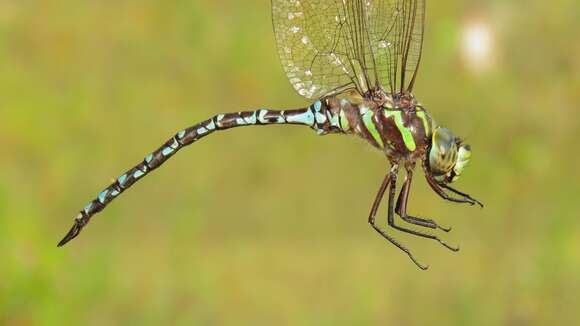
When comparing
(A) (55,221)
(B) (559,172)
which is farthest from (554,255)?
(A) (55,221)

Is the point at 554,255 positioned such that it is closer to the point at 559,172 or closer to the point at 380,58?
the point at 559,172

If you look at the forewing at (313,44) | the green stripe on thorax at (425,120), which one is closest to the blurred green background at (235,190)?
the forewing at (313,44)

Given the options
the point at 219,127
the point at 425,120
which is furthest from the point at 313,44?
the point at 425,120

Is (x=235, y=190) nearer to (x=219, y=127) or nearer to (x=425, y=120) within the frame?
(x=219, y=127)

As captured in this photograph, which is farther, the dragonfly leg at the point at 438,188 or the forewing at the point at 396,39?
the forewing at the point at 396,39

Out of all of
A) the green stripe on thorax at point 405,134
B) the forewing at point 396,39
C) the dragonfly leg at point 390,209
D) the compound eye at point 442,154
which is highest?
the forewing at point 396,39

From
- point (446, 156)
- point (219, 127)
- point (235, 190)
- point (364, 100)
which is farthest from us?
point (235, 190)

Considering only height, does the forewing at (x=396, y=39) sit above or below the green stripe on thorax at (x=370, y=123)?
above

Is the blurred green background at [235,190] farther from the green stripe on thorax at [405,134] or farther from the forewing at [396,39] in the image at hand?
the green stripe on thorax at [405,134]
